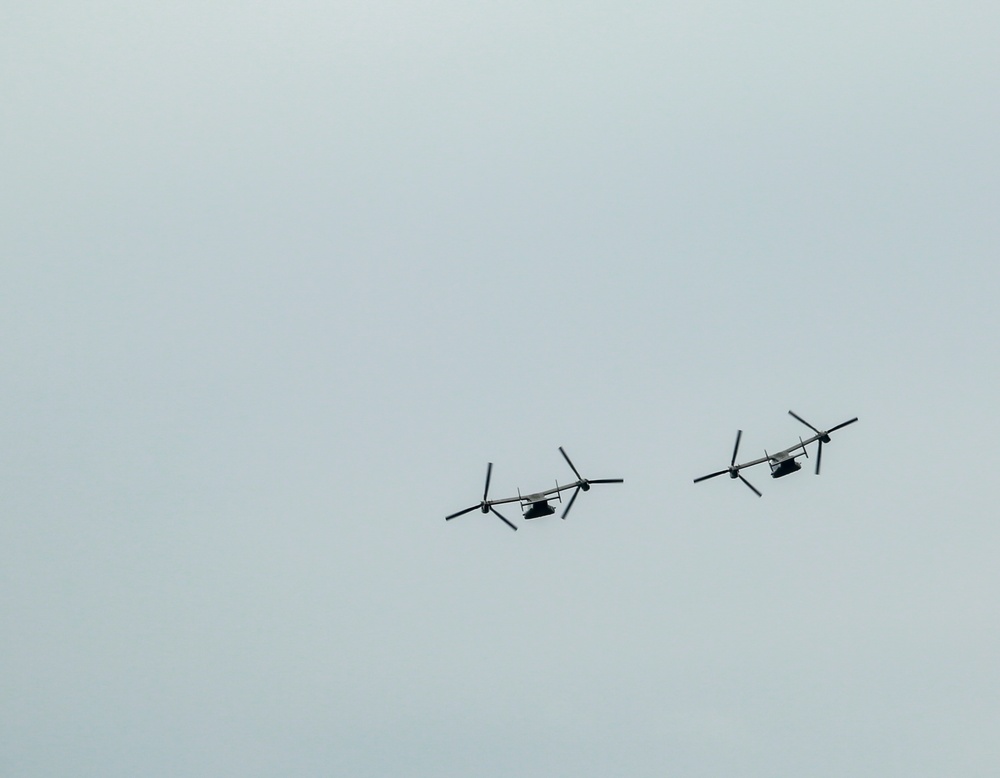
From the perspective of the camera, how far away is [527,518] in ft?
343

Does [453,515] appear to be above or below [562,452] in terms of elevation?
below

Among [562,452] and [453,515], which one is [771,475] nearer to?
[562,452]

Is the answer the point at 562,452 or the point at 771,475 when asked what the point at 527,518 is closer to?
the point at 562,452

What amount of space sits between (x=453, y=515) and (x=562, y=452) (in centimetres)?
1344

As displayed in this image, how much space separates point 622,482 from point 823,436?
76.5 feet

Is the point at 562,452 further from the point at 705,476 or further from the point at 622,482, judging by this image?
the point at 705,476

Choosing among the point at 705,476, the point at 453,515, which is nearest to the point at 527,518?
the point at 453,515

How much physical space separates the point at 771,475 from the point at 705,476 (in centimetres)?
743

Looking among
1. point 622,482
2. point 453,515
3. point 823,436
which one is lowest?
point 453,515

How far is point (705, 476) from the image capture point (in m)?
109

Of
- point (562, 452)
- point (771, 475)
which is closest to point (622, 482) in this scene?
point (562, 452)

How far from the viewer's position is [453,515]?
104438mm

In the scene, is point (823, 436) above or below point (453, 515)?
above

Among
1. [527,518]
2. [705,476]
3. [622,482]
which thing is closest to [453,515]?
[527,518]
